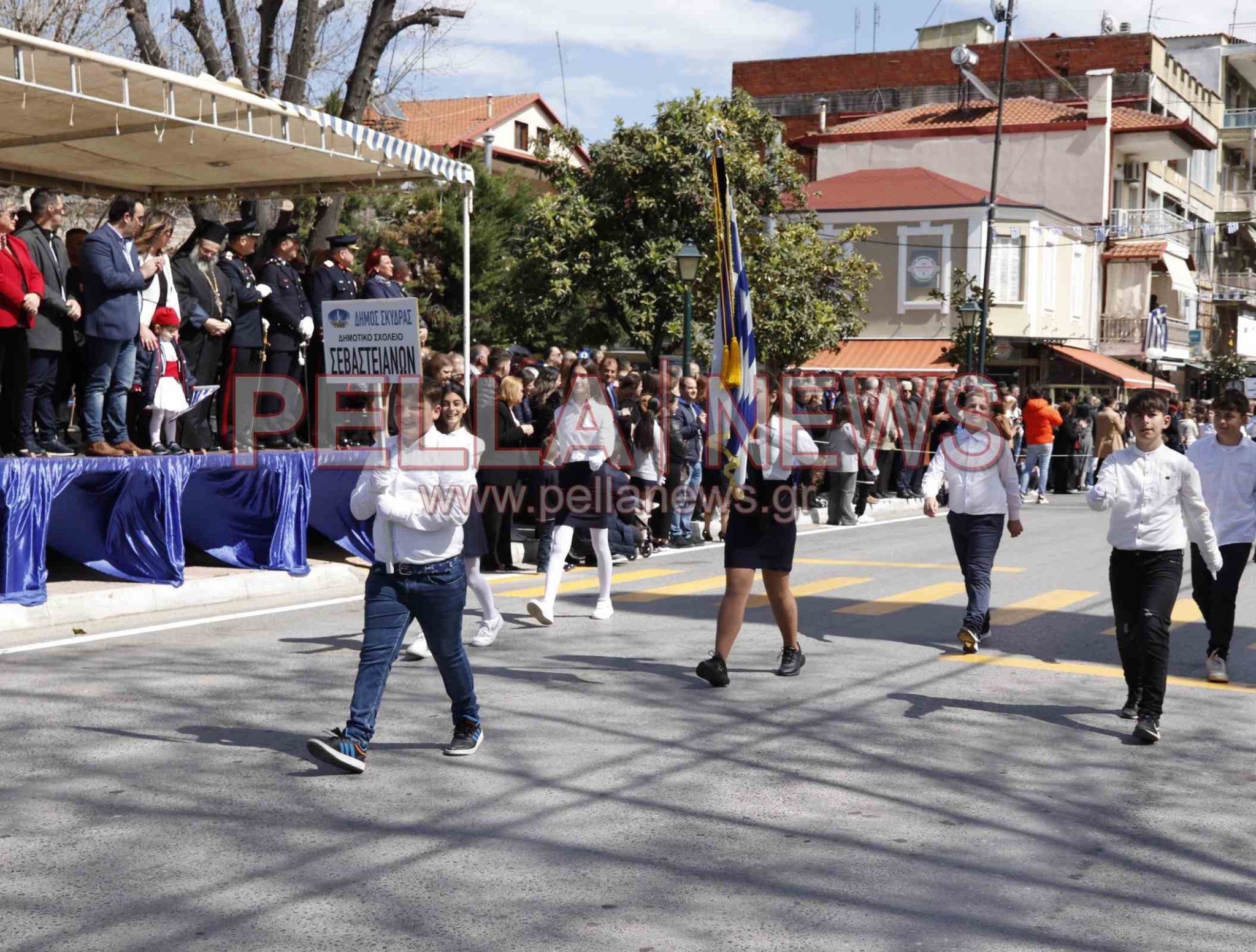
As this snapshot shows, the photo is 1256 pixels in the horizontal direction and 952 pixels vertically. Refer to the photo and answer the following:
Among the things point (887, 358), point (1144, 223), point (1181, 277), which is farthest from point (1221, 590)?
point (1181, 277)

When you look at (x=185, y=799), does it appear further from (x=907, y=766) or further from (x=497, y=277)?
(x=497, y=277)

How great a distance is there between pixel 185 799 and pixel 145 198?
11.4 meters

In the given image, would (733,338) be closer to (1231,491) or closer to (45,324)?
(1231,491)

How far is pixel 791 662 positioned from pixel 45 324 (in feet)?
19.7

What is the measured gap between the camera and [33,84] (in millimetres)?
10047

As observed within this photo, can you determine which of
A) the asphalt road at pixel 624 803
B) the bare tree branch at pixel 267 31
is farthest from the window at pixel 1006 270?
the asphalt road at pixel 624 803

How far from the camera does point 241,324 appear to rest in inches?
501

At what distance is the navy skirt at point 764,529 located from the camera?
816cm

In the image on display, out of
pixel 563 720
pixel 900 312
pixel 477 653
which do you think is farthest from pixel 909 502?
pixel 900 312

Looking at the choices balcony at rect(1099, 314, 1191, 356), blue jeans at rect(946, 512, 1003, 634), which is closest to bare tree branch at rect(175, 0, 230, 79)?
blue jeans at rect(946, 512, 1003, 634)

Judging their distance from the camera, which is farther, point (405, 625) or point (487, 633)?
point (487, 633)

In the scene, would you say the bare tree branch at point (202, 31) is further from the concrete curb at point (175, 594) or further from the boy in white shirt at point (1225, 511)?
the boy in white shirt at point (1225, 511)

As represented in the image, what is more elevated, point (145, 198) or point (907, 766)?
point (145, 198)

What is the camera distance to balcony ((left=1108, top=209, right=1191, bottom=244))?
5094 cm
